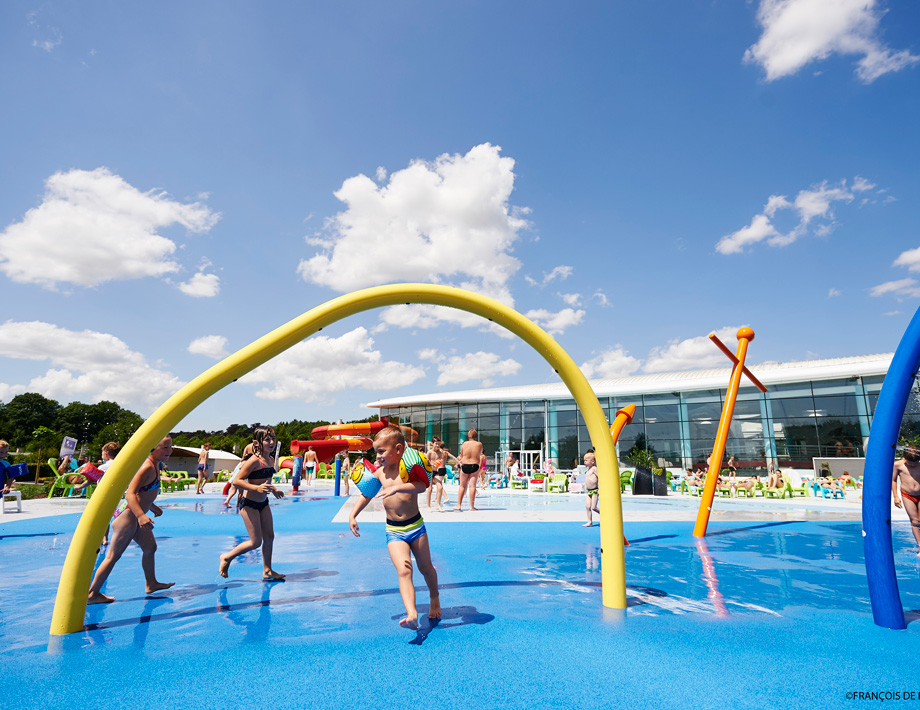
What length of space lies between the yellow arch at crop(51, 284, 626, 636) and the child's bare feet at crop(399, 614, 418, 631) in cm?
174

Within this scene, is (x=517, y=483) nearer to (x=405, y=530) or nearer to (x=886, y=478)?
(x=886, y=478)

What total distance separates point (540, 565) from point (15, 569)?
6.59 m

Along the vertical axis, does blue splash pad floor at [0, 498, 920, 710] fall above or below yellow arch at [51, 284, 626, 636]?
below

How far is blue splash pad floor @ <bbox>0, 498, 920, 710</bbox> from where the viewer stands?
301 cm

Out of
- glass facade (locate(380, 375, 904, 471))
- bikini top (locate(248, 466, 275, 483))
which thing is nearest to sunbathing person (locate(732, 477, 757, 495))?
glass facade (locate(380, 375, 904, 471))

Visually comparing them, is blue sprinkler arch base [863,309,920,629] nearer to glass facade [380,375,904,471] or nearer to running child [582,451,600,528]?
running child [582,451,600,528]

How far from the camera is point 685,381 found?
35125 millimetres

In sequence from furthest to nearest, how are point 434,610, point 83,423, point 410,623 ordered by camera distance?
1. point 83,423
2. point 434,610
3. point 410,623

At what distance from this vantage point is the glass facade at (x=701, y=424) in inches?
1185

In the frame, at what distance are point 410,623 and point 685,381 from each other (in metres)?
34.8

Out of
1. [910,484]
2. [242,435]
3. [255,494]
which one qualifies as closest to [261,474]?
[255,494]

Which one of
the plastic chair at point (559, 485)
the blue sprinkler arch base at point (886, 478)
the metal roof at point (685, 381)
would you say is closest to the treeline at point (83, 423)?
the metal roof at point (685, 381)

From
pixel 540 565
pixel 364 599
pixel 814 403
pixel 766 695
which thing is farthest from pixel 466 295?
pixel 814 403

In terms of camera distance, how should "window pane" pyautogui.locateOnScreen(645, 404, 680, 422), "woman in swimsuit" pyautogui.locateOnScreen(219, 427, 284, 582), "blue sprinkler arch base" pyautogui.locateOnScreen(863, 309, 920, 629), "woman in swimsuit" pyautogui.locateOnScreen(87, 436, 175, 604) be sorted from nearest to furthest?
"blue sprinkler arch base" pyautogui.locateOnScreen(863, 309, 920, 629), "woman in swimsuit" pyautogui.locateOnScreen(87, 436, 175, 604), "woman in swimsuit" pyautogui.locateOnScreen(219, 427, 284, 582), "window pane" pyautogui.locateOnScreen(645, 404, 680, 422)
